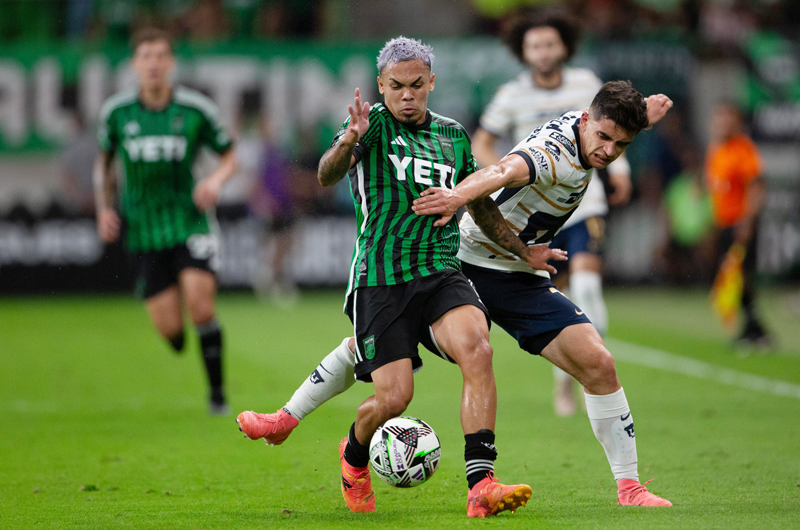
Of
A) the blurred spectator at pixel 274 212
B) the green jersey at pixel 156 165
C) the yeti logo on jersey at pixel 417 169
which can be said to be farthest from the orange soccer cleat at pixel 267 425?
the blurred spectator at pixel 274 212

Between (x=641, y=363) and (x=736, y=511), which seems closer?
(x=736, y=511)

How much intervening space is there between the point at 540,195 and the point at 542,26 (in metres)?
3.13

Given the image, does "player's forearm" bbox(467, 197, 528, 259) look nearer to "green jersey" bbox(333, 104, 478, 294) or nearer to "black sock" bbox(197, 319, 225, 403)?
"green jersey" bbox(333, 104, 478, 294)

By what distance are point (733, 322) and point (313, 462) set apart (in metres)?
8.67

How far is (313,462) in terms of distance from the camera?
20.2 ft

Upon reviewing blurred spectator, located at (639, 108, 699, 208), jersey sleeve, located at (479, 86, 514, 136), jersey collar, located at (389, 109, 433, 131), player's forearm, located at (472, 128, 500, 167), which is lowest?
blurred spectator, located at (639, 108, 699, 208)

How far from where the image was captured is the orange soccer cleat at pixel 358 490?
4824 millimetres

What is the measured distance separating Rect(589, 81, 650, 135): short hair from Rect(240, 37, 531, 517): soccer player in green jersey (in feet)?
2.25

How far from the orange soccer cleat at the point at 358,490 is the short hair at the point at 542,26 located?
4210mm

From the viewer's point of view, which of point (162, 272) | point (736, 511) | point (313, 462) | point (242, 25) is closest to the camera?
point (736, 511)

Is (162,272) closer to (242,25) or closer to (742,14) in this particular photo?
(242,25)

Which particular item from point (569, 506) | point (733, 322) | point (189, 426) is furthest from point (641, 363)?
point (569, 506)

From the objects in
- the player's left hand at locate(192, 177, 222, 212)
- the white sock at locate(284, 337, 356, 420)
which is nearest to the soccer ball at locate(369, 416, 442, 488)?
the white sock at locate(284, 337, 356, 420)

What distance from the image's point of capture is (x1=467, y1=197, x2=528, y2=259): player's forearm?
4.82 metres
